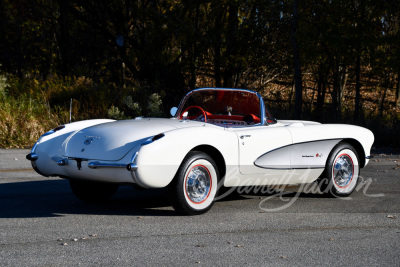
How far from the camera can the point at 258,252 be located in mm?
4754

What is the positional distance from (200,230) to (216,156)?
1099 millimetres

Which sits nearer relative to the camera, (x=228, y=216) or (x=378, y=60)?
(x=228, y=216)

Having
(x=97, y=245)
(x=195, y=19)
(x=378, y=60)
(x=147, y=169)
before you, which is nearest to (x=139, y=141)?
(x=147, y=169)

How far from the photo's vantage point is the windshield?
7328mm

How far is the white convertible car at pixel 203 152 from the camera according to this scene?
585 centimetres

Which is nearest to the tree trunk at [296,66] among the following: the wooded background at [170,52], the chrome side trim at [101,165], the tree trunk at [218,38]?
the wooded background at [170,52]

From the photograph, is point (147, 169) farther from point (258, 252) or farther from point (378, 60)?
point (378, 60)

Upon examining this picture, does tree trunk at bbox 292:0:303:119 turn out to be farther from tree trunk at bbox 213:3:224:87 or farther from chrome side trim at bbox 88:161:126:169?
chrome side trim at bbox 88:161:126:169

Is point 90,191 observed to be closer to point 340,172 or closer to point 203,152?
point 203,152

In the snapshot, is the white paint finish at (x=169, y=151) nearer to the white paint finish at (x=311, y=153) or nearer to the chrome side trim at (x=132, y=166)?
the chrome side trim at (x=132, y=166)

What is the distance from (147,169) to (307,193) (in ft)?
10.3

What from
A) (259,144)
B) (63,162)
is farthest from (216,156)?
(63,162)

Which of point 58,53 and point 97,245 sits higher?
point 58,53

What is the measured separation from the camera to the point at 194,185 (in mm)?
6102
